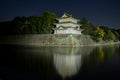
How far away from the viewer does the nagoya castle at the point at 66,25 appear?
47.6 meters

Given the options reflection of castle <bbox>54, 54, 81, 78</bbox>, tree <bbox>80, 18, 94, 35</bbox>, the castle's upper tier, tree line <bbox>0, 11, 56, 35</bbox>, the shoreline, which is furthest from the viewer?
tree <bbox>80, 18, 94, 35</bbox>

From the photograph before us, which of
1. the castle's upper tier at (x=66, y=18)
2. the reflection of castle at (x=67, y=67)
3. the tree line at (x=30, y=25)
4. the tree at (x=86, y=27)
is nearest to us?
the reflection of castle at (x=67, y=67)

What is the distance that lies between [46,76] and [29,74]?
1.13 metres

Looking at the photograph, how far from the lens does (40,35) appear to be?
151 ft

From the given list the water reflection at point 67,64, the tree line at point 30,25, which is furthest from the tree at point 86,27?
the water reflection at point 67,64

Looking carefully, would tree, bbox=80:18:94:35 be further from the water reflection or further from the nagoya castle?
the water reflection

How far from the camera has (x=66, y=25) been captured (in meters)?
48.8

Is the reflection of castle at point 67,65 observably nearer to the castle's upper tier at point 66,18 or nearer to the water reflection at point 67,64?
the water reflection at point 67,64

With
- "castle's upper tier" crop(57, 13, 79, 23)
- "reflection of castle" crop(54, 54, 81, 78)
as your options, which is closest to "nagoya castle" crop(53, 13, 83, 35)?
"castle's upper tier" crop(57, 13, 79, 23)

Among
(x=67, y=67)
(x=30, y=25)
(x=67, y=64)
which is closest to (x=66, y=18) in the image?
(x=30, y=25)

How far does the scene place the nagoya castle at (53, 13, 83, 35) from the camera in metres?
47.6

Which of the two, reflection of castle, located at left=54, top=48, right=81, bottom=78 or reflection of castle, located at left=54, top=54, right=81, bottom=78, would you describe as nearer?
reflection of castle, located at left=54, top=54, right=81, bottom=78

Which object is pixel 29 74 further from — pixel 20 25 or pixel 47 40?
pixel 20 25

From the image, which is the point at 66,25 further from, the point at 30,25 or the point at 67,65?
the point at 67,65
